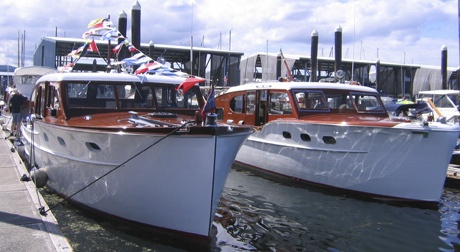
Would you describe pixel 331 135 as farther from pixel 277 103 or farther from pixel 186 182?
pixel 186 182

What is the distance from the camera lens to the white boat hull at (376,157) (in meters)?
8.52

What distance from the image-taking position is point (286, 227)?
736 centimetres

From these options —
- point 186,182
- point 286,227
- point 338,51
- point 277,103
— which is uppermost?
point 338,51

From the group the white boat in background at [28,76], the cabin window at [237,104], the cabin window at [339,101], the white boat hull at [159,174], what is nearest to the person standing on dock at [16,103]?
the cabin window at [237,104]

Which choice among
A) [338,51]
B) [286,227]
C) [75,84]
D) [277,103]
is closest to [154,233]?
[286,227]

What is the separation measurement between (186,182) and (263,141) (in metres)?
5.48

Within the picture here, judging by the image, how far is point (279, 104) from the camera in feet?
37.0

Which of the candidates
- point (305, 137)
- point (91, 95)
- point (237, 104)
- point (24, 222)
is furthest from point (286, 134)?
point (24, 222)

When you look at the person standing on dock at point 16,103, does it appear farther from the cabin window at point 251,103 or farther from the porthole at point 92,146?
the porthole at point 92,146

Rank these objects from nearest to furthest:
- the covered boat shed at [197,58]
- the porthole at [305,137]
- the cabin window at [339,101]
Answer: the porthole at [305,137]
the cabin window at [339,101]
the covered boat shed at [197,58]

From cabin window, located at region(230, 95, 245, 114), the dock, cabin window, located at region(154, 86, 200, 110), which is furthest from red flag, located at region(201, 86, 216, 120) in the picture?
cabin window, located at region(230, 95, 245, 114)

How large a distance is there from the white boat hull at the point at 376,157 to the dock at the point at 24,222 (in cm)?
556

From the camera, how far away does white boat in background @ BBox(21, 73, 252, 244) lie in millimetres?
5785

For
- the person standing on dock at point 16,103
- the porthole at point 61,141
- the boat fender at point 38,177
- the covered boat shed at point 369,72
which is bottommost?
the boat fender at point 38,177
